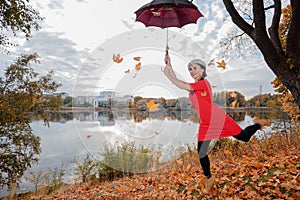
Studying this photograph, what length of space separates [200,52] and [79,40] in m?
2.44

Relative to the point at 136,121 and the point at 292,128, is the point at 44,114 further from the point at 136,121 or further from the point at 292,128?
the point at 292,128

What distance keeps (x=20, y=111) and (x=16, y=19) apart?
8.67 ft

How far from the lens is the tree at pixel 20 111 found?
22.6 ft

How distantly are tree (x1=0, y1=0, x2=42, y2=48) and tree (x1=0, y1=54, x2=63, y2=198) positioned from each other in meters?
→ 1.20

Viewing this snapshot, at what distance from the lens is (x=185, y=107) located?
11.7ft

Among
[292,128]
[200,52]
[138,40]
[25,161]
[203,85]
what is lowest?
[25,161]

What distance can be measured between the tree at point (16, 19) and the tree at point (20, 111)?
1.20m

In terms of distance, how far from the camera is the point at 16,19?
5984 mm

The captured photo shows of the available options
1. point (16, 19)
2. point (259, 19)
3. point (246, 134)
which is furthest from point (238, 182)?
point (16, 19)

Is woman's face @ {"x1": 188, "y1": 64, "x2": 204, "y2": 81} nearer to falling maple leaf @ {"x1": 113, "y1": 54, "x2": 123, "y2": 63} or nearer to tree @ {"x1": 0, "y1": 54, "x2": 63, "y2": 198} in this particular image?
falling maple leaf @ {"x1": 113, "y1": 54, "x2": 123, "y2": 63}

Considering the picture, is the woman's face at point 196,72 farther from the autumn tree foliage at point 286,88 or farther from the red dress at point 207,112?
the autumn tree foliage at point 286,88

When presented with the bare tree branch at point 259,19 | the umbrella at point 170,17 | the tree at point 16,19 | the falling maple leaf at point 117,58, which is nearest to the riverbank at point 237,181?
the bare tree branch at point 259,19

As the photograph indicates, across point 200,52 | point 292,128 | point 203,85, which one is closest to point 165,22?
point 200,52

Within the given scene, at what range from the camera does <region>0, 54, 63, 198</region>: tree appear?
271 inches
